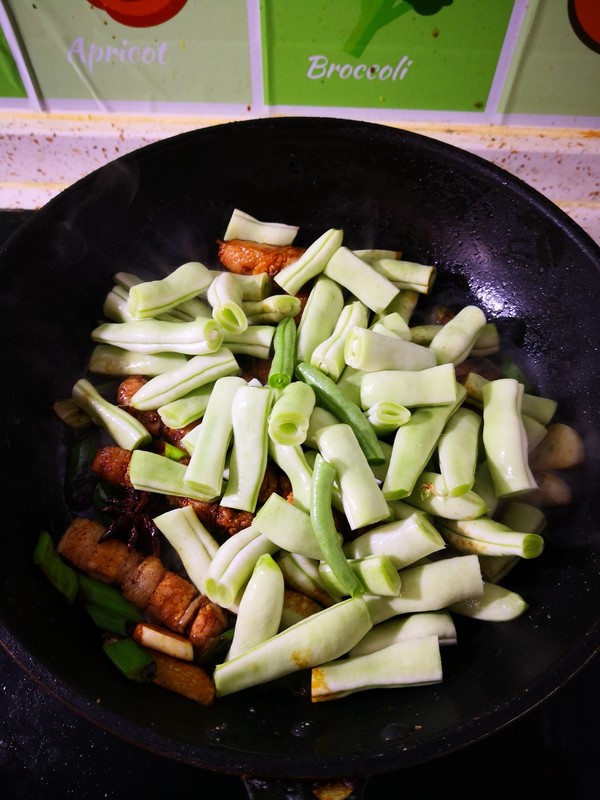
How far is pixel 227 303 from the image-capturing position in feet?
5.35

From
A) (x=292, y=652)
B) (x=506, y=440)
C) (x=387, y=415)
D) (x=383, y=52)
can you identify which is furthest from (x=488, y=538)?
(x=383, y=52)

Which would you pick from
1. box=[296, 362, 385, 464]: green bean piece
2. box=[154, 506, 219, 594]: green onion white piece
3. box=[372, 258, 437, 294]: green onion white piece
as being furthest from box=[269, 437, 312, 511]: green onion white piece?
box=[372, 258, 437, 294]: green onion white piece

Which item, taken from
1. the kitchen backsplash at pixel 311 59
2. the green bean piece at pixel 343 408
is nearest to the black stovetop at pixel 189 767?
the green bean piece at pixel 343 408

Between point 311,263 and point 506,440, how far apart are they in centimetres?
75

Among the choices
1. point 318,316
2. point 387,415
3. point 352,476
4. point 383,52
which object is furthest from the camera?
point 383,52

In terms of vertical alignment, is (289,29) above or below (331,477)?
above

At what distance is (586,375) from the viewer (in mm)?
1669

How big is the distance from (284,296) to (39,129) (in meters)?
1.22

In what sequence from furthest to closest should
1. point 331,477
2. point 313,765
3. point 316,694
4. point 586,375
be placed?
point 586,375 → point 331,477 → point 316,694 → point 313,765

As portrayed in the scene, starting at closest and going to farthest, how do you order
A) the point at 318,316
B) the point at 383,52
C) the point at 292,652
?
the point at 292,652, the point at 318,316, the point at 383,52

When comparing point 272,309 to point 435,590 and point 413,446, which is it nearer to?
point 413,446

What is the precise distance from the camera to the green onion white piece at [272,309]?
1.75m

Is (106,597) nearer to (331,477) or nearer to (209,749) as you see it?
(209,749)

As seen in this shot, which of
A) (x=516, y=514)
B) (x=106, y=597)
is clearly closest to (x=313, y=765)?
(x=106, y=597)
